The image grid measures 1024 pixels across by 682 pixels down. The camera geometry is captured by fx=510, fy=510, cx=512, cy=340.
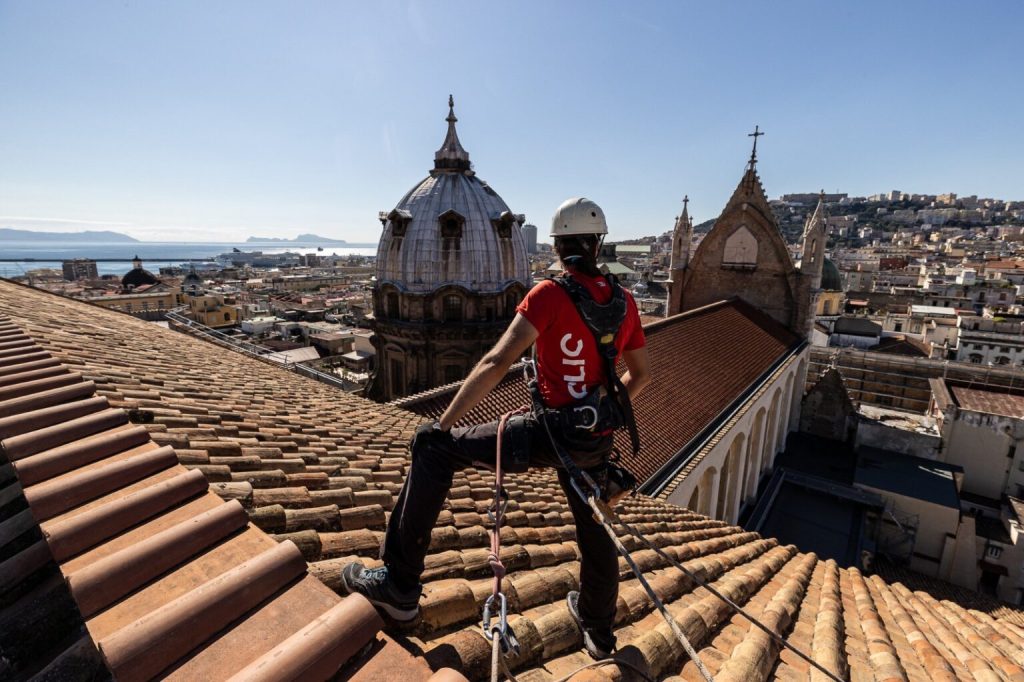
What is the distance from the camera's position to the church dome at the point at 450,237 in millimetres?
19750

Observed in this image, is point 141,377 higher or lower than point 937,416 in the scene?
higher

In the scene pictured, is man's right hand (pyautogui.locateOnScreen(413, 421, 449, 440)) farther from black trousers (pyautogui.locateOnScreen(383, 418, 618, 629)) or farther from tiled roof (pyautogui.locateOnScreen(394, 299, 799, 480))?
tiled roof (pyautogui.locateOnScreen(394, 299, 799, 480))

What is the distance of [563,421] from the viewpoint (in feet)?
9.42

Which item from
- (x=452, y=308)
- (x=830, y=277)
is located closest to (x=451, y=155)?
(x=452, y=308)

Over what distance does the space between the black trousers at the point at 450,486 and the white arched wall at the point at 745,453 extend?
277 inches

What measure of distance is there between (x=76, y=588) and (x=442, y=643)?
1504mm

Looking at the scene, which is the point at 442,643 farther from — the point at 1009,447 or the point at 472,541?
the point at 1009,447

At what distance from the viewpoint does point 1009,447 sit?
65.9 feet

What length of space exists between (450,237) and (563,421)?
17711 millimetres

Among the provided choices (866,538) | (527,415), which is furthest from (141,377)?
(866,538)

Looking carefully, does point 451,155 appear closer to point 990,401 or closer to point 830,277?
point 990,401

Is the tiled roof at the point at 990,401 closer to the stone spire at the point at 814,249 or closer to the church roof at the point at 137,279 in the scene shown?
the stone spire at the point at 814,249

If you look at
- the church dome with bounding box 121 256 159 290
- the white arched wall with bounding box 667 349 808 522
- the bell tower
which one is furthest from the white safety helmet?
the church dome with bounding box 121 256 159 290

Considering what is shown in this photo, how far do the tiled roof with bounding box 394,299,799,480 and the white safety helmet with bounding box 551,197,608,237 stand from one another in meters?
6.90
